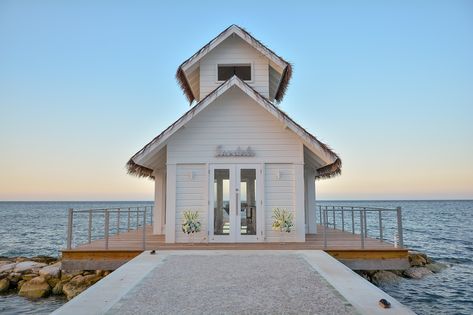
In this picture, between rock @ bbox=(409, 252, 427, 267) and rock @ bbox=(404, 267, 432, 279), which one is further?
rock @ bbox=(409, 252, 427, 267)

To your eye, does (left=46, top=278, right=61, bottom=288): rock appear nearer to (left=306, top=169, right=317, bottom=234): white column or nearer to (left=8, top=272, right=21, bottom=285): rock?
(left=8, top=272, right=21, bottom=285): rock

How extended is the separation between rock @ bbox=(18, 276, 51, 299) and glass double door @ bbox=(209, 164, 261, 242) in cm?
558

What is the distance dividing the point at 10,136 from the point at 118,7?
13.8 meters

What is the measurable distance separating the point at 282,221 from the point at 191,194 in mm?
2798

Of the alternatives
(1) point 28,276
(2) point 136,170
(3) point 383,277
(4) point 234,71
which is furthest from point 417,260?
(1) point 28,276

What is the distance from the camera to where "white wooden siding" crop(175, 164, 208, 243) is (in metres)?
11.0

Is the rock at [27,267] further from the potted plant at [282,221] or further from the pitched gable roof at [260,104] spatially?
the potted plant at [282,221]

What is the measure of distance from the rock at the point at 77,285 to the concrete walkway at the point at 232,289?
13.9ft

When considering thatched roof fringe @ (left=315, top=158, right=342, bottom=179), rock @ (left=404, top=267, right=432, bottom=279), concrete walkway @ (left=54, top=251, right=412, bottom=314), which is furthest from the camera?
rock @ (left=404, top=267, right=432, bottom=279)

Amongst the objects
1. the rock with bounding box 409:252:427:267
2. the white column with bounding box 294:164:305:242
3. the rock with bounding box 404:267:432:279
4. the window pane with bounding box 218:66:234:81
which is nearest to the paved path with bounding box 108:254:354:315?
the white column with bounding box 294:164:305:242

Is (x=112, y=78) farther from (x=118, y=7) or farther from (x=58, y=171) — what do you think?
(x=58, y=171)

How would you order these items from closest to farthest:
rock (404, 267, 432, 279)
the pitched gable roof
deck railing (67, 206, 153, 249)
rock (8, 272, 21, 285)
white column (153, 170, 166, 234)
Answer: deck railing (67, 206, 153, 249) → the pitched gable roof → rock (8, 272, 21, 285) → white column (153, 170, 166, 234) → rock (404, 267, 432, 279)

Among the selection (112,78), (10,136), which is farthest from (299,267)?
(10,136)

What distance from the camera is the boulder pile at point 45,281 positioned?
37.7ft
